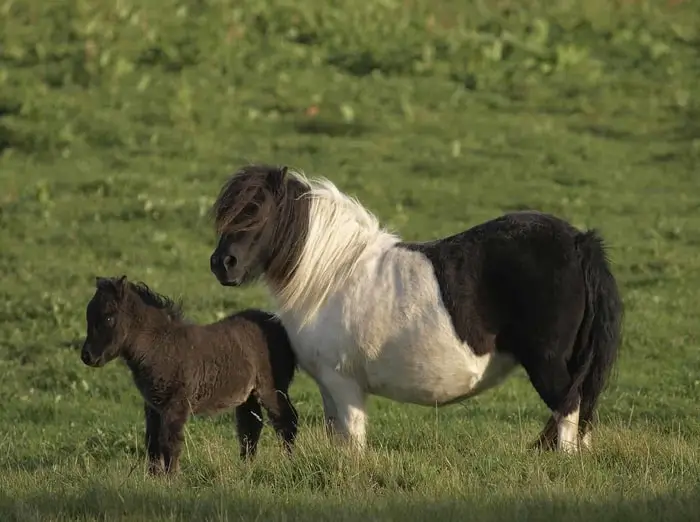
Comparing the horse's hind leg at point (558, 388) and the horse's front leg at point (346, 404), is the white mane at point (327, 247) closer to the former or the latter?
the horse's front leg at point (346, 404)

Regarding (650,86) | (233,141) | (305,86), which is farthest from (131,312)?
(650,86)

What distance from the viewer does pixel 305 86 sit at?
895 inches

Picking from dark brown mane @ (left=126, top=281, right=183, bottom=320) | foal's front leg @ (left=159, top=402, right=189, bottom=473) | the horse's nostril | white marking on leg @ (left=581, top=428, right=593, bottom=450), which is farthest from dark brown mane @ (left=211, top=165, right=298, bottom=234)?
white marking on leg @ (left=581, top=428, right=593, bottom=450)

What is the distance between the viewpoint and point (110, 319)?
27.6 ft

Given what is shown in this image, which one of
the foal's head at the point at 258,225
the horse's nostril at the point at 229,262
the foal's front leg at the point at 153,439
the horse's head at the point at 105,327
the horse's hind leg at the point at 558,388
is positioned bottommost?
the foal's front leg at the point at 153,439

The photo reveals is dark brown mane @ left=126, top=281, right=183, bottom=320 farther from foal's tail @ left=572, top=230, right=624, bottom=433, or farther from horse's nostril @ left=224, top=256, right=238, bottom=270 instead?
foal's tail @ left=572, top=230, right=624, bottom=433

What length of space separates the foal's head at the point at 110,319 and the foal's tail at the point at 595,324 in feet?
8.70

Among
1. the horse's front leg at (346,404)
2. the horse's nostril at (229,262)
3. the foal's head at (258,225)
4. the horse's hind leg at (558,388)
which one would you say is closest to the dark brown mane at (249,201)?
the foal's head at (258,225)

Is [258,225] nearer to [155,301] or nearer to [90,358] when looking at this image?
[155,301]

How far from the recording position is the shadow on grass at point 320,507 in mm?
6641

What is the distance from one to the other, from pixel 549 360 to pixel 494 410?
3.12 metres

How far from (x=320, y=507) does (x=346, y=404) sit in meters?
1.70

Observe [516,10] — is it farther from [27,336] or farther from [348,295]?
[348,295]

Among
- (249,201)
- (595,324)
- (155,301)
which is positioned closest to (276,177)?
(249,201)
